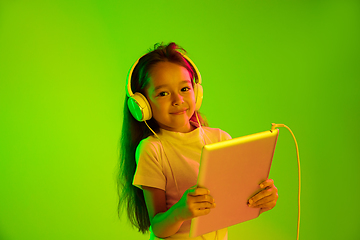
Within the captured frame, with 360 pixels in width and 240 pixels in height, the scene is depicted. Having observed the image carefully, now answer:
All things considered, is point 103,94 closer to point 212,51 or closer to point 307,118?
point 212,51

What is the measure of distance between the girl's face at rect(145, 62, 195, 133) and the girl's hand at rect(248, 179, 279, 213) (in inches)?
11.6

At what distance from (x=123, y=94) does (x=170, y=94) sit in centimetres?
92

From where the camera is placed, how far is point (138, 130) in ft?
3.54

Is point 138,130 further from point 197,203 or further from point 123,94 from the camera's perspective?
point 123,94

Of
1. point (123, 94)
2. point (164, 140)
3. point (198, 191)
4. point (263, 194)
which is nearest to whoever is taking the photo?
point (198, 191)

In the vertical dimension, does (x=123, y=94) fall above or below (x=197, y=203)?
above

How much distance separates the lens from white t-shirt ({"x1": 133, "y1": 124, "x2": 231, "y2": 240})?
0.91 meters

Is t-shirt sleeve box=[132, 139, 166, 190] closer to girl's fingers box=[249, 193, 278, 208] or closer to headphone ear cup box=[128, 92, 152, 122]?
headphone ear cup box=[128, 92, 152, 122]

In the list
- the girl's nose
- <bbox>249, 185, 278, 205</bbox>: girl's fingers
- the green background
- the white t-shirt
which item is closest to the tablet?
<bbox>249, 185, 278, 205</bbox>: girl's fingers

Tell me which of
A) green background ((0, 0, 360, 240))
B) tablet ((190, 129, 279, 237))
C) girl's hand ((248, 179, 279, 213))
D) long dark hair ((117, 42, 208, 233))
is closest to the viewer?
tablet ((190, 129, 279, 237))

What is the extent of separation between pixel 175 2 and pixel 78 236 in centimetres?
144

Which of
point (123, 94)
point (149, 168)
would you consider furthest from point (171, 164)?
point (123, 94)

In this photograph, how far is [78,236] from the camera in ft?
6.11

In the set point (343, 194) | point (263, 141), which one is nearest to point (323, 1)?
point (343, 194)
